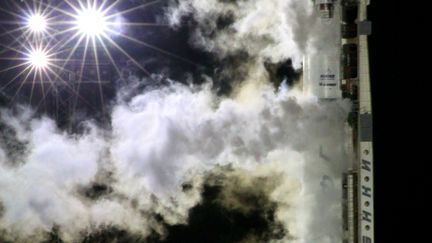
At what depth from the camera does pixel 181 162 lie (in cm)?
692

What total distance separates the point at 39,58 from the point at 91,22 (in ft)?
3.31

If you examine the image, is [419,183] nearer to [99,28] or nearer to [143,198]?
[143,198]

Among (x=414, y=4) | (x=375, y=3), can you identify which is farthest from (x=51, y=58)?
(x=414, y=4)

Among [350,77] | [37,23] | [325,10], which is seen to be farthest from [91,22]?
[350,77]

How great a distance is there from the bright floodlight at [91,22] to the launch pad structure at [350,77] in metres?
3.31

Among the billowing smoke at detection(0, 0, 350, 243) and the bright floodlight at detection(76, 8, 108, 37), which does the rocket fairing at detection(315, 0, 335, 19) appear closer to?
the billowing smoke at detection(0, 0, 350, 243)

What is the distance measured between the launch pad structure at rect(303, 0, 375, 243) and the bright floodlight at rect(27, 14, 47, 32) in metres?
4.23

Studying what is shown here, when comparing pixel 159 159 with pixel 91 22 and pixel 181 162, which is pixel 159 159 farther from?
pixel 91 22

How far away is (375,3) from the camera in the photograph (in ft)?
23.6

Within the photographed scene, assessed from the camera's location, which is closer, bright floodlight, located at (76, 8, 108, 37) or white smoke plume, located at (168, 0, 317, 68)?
white smoke plume, located at (168, 0, 317, 68)

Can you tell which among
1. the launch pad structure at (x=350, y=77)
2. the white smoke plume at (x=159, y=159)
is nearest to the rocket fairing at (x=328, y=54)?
the launch pad structure at (x=350, y=77)

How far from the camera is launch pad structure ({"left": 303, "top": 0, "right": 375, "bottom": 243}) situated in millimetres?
6535

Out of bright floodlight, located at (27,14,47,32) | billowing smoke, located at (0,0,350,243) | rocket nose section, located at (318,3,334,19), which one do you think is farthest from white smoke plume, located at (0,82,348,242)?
bright floodlight, located at (27,14,47,32)

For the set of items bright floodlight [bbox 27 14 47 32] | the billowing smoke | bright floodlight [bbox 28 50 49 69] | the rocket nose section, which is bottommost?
the billowing smoke
